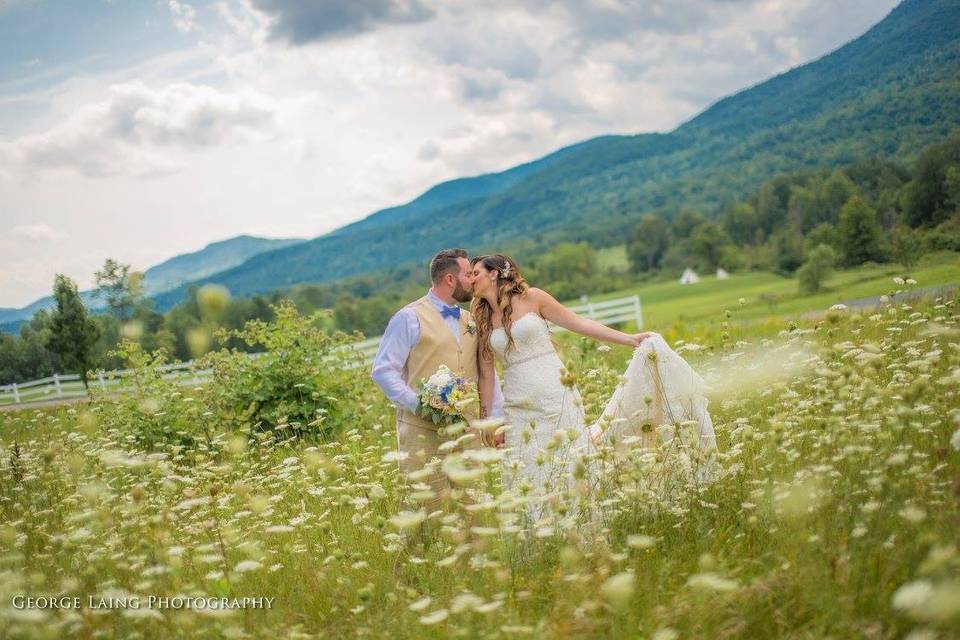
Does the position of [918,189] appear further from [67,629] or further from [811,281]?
[67,629]

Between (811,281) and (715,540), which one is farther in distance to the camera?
(811,281)

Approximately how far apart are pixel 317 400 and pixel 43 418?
26.5ft

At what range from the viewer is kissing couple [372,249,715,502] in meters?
5.52

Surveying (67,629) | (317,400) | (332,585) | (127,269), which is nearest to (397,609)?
(332,585)

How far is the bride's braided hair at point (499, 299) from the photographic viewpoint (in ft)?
19.1

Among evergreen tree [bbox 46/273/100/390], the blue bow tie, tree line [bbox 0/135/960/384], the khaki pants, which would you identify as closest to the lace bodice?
the blue bow tie

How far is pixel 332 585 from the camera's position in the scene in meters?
4.12

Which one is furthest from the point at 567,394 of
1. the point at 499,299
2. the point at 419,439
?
the point at 419,439

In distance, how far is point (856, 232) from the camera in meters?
63.5

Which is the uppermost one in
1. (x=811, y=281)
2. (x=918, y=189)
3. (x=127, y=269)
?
(x=127, y=269)

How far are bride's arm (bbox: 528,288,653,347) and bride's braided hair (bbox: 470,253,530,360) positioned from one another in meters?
0.17

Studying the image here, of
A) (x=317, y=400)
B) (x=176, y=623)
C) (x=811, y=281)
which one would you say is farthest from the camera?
(x=811, y=281)

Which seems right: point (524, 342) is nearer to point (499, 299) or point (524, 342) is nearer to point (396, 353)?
point (499, 299)

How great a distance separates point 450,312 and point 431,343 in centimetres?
30
